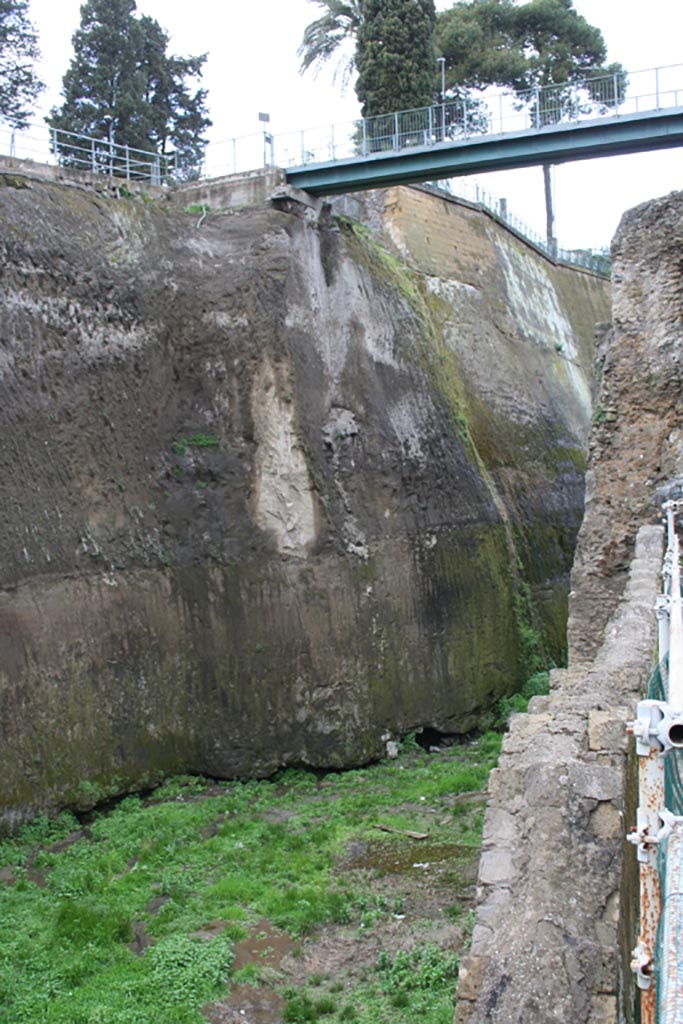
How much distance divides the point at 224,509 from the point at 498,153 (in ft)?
20.8

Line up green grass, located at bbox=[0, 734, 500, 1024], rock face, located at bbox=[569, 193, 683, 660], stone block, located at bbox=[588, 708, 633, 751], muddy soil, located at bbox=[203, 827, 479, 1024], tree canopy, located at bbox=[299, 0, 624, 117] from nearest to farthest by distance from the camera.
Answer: stone block, located at bbox=[588, 708, 633, 751], green grass, located at bbox=[0, 734, 500, 1024], muddy soil, located at bbox=[203, 827, 479, 1024], rock face, located at bbox=[569, 193, 683, 660], tree canopy, located at bbox=[299, 0, 624, 117]

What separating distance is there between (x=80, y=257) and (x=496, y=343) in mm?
10629

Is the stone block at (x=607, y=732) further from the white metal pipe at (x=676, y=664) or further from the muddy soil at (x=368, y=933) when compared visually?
the muddy soil at (x=368, y=933)

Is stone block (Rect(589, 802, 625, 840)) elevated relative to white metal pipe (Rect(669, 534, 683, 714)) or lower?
lower

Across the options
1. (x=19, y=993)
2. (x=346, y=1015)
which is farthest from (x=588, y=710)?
(x=19, y=993)

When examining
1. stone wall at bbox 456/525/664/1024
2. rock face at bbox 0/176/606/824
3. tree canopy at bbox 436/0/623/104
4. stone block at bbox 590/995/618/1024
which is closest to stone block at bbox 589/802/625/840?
stone wall at bbox 456/525/664/1024

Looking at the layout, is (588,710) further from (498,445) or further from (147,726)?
(498,445)

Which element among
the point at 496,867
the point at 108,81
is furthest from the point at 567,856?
the point at 108,81

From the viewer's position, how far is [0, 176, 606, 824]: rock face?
36.6 feet

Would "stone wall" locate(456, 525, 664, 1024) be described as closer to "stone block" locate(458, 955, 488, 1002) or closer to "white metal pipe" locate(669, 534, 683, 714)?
"stone block" locate(458, 955, 488, 1002)

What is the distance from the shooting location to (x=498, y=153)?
1337cm

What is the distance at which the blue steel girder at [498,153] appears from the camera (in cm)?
1256

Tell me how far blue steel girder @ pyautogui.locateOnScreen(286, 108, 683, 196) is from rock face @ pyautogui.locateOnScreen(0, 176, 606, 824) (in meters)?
0.83

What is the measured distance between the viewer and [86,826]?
10836 mm
